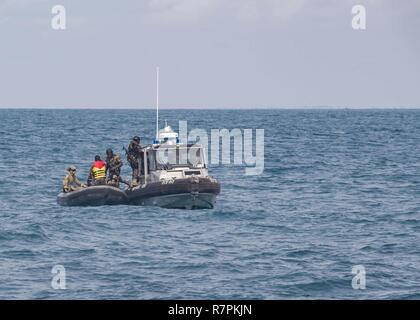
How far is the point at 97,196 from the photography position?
93.8ft

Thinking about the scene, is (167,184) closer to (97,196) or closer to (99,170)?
(97,196)

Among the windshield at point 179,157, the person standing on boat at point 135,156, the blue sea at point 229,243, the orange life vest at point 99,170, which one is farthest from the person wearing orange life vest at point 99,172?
the windshield at point 179,157

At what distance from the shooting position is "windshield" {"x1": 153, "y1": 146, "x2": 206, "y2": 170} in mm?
28594

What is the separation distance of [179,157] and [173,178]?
1.03m

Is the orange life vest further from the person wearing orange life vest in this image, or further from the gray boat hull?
the gray boat hull

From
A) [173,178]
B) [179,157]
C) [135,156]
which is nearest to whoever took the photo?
[173,178]

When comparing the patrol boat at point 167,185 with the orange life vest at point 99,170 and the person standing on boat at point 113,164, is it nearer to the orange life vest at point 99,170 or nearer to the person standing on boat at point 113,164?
the orange life vest at point 99,170

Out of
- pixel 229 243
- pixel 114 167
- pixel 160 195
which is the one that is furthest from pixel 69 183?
pixel 229 243

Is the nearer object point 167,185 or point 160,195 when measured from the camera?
point 167,185

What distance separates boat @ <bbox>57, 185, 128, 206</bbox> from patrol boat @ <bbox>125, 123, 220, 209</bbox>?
36cm

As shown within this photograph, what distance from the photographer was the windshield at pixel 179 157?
2859 centimetres

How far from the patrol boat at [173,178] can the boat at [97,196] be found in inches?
14.2

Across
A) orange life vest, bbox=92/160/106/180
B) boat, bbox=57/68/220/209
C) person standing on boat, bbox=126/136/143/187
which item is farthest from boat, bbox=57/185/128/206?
person standing on boat, bbox=126/136/143/187
